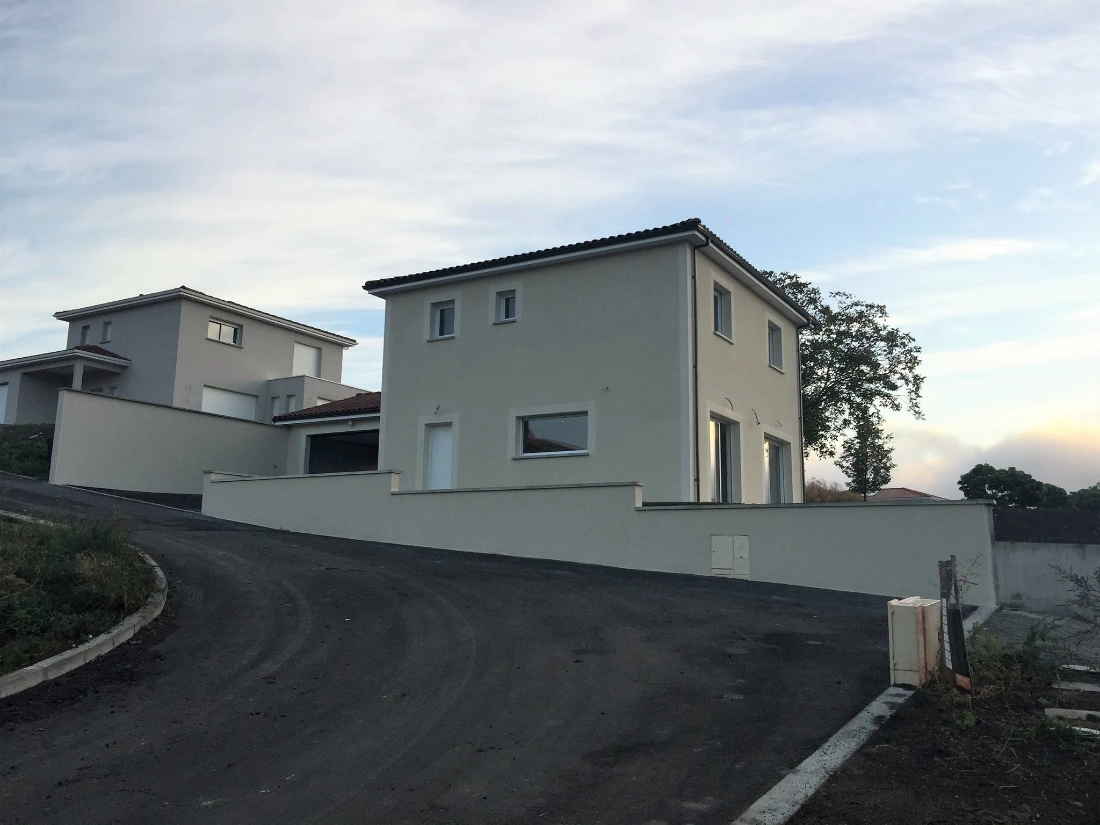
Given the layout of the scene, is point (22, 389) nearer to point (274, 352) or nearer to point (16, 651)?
point (274, 352)

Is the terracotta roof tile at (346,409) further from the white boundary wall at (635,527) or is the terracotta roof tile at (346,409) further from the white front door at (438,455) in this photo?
the white boundary wall at (635,527)

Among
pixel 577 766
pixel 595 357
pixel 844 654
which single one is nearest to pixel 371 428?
pixel 595 357

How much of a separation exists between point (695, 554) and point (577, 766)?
9463mm

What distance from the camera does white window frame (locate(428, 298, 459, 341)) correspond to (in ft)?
69.7

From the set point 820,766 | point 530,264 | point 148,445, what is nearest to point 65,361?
point 148,445

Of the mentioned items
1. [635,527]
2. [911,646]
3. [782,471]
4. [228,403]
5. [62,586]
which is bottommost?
[911,646]

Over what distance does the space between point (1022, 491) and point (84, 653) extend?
137ft

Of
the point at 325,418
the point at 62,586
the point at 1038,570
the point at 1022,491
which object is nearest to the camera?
the point at 62,586

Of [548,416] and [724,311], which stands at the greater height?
[724,311]

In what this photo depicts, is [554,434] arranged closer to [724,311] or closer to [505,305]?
[505,305]

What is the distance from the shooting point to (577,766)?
5.50m

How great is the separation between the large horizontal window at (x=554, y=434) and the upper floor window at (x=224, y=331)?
68.8ft

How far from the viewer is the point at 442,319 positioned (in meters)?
21.8

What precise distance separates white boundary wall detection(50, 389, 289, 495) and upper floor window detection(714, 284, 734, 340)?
50.4ft
